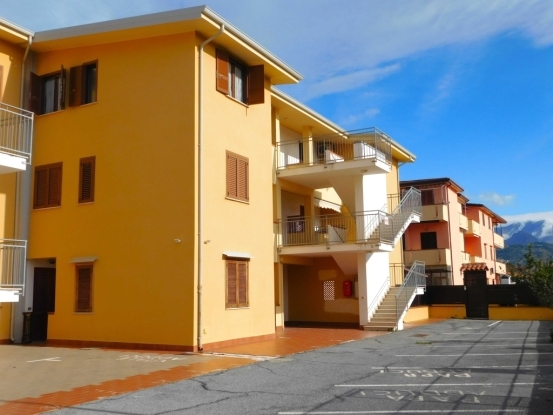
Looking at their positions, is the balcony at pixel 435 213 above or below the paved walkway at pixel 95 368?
above

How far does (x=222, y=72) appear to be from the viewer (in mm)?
17453

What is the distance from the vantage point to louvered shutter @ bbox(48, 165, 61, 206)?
18.0 metres

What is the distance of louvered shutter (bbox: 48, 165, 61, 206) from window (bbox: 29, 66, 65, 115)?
1956mm

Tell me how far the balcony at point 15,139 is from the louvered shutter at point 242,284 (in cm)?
648

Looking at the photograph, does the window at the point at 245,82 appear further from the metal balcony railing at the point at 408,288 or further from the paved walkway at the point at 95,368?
the metal balcony railing at the point at 408,288

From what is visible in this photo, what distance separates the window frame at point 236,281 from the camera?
16.8 metres

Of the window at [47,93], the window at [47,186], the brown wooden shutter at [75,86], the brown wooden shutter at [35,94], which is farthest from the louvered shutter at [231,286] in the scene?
the brown wooden shutter at [35,94]

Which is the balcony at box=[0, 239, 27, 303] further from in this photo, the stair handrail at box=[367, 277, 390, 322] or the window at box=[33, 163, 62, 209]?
the stair handrail at box=[367, 277, 390, 322]

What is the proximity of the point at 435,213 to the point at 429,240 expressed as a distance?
87.4 inches

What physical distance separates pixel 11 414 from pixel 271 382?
4.07m

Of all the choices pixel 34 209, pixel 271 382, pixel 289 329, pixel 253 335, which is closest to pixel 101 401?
pixel 271 382

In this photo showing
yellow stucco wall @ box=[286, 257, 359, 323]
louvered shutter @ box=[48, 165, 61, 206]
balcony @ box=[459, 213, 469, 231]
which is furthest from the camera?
balcony @ box=[459, 213, 469, 231]

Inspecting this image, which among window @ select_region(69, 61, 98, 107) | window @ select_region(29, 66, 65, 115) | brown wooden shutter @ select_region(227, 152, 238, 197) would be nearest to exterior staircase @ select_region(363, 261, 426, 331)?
brown wooden shutter @ select_region(227, 152, 238, 197)

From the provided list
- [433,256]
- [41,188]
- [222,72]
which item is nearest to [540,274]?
[222,72]
